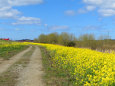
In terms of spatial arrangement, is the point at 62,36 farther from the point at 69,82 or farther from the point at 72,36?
the point at 69,82

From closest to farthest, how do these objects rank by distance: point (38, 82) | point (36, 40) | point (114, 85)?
point (114, 85) → point (38, 82) → point (36, 40)

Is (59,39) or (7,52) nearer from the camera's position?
(7,52)

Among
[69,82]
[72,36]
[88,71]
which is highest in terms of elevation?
[72,36]

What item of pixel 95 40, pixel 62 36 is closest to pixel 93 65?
pixel 95 40

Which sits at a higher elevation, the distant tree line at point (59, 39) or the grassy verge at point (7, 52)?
the distant tree line at point (59, 39)

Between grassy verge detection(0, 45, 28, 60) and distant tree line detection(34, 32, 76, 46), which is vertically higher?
distant tree line detection(34, 32, 76, 46)

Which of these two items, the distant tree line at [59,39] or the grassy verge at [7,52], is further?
the distant tree line at [59,39]

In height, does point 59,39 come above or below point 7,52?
above

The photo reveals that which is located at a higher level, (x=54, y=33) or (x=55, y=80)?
(x=54, y=33)

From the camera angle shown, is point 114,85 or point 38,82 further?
point 38,82

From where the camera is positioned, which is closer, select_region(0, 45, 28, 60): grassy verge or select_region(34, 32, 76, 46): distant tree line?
select_region(0, 45, 28, 60): grassy verge

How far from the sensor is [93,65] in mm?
7094

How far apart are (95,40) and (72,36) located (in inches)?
534

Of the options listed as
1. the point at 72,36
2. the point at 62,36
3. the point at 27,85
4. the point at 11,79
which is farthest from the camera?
the point at 62,36
